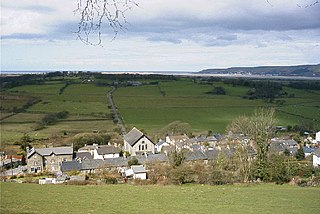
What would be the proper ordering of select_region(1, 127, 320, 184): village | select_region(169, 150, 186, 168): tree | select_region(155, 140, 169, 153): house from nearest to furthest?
select_region(169, 150, 186, 168): tree, select_region(1, 127, 320, 184): village, select_region(155, 140, 169, 153): house

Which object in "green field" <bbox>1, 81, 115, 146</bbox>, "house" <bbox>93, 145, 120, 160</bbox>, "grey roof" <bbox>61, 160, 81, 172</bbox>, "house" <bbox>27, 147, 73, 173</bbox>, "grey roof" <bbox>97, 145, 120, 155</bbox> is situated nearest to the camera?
"grey roof" <bbox>61, 160, 81, 172</bbox>

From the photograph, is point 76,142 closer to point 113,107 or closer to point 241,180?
point 113,107

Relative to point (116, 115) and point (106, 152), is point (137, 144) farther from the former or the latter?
point (116, 115)

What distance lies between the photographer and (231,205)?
15727 mm

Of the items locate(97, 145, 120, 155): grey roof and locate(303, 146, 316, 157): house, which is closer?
locate(97, 145, 120, 155): grey roof

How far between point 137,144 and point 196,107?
27.5 metres

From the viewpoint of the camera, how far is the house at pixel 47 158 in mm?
43031

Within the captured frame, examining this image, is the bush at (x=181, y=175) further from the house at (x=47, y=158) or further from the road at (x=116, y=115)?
the road at (x=116, y=115)

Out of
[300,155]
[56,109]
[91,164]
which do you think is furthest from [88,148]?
[300,155]

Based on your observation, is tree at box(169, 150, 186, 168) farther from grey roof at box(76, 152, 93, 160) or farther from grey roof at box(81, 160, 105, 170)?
grey roof at box(76, 152, 93, 160)

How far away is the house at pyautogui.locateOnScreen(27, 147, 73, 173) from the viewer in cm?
4303

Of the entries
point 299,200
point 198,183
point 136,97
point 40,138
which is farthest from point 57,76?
point 299,200

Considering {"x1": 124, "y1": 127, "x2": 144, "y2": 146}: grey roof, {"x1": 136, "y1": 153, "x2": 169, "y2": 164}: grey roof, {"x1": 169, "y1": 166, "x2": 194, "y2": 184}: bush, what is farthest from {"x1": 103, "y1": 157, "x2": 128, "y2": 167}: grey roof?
{"x1": 169, "y1": 166, "x2": 194, "y2": 184}: bush

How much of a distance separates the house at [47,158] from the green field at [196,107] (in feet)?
55.5
